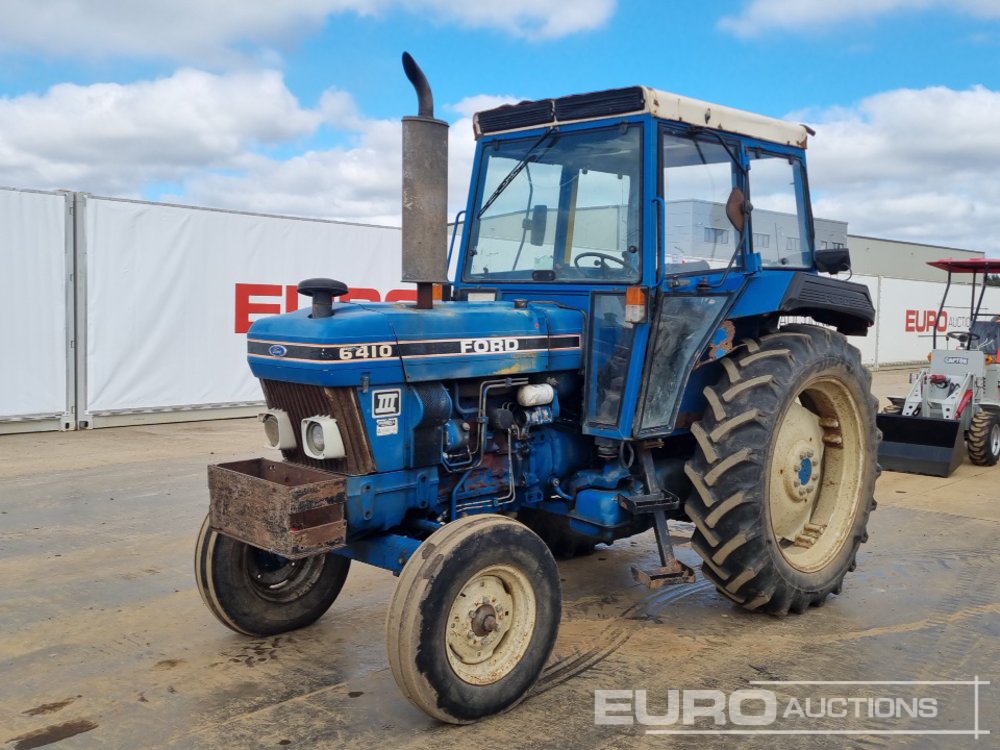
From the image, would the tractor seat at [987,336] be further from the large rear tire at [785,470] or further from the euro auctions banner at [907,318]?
the euro auctions banner at [907,318]

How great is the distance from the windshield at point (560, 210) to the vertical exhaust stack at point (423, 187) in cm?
99

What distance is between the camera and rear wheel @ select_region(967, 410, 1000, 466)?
8922mm

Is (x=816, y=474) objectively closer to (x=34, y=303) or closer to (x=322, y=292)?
(x=322, y=292)

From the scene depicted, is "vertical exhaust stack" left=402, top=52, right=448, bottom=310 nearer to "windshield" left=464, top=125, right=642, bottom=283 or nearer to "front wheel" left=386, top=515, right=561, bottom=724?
"windshield" left=464, top=125, right=642, bottom=283

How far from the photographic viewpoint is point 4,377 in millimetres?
10008

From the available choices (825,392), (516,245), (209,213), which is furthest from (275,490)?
(209,213)

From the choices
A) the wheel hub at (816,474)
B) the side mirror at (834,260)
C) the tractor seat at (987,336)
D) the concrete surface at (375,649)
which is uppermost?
the side mirror at (834,260)

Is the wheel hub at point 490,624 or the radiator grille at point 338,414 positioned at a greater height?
the radiator grille at point 338,414

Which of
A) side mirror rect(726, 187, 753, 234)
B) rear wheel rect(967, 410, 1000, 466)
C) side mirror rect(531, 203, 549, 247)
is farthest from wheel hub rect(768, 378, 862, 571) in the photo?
rear wheel rect(967, 410, 1000, 466)

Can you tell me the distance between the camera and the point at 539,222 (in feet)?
15.6

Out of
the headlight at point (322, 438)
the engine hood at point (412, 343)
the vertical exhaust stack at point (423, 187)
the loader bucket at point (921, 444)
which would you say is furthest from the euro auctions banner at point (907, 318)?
the headlight at point (322, 438)

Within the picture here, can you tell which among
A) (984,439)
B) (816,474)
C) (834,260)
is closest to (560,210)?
(834,260)

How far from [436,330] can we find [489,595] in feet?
3.67

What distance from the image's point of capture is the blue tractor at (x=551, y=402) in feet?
11.6
